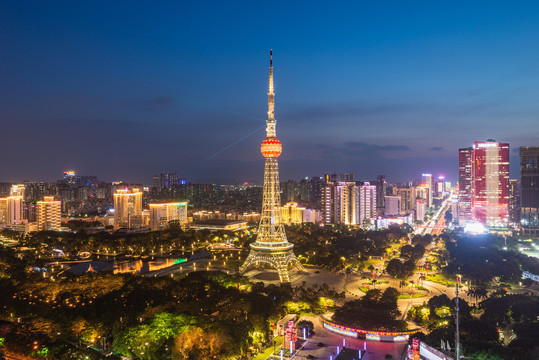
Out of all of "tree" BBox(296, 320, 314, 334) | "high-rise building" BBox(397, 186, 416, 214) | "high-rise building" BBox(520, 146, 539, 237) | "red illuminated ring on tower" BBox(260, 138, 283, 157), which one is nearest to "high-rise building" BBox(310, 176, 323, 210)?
"high-rise building" BBox(397, 186, 416, 214)

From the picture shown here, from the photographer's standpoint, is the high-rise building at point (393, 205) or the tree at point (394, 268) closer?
the tree at point (394, 268)

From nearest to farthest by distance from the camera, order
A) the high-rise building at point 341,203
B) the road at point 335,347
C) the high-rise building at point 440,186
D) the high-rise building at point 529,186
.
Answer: the road at point 335,347 → the high-rise building at point 529,186 → the high-rise building at point 341,203 → the high-rise building at point 440,186

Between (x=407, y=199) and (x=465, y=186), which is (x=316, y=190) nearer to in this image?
(x=407, y=199)

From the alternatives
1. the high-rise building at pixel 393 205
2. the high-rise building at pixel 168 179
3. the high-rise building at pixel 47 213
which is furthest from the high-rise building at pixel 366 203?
the high-rise building at pixel 168 179

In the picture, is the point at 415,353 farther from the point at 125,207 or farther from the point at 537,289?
the point at 125,207

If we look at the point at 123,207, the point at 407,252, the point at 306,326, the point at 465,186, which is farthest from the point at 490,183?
the point at 123,207

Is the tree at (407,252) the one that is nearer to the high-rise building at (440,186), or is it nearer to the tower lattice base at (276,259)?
the tower lattice base at (276,259)

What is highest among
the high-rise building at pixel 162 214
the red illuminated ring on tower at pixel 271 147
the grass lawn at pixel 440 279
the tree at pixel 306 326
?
the red illuminated ring on tower at pixel 271 147

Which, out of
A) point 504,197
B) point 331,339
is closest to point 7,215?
point 331,339
